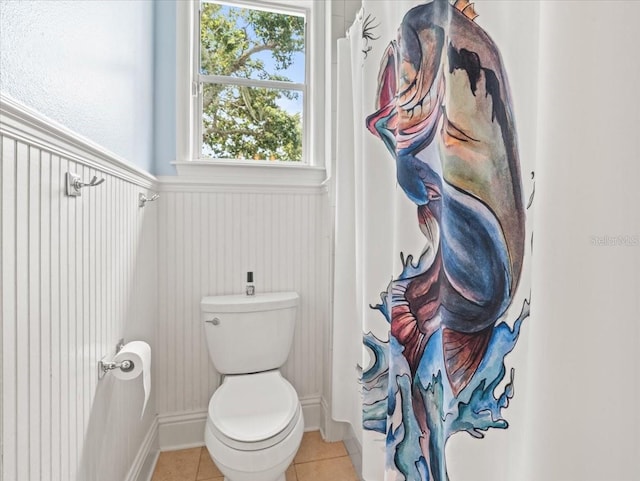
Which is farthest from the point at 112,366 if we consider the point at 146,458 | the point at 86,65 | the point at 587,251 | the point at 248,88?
the point at 248,88

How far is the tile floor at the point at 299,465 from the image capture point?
1450 millimetres

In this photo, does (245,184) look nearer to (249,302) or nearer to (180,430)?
(249,302)

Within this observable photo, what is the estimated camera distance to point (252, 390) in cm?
143

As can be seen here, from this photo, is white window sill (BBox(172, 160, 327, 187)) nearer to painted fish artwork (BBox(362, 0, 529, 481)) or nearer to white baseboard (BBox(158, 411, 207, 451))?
painted fish artwork (BBox(362, 0, 529, 481))

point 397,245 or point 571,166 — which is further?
point 397,245

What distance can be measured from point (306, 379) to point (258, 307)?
552mm

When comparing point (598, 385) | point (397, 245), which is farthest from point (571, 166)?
point (397, 245)

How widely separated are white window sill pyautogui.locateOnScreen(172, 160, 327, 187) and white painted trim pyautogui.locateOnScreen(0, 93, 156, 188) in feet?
1.99

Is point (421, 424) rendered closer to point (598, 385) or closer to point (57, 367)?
point (598, 385)

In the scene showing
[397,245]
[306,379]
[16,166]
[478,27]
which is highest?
[478,27]

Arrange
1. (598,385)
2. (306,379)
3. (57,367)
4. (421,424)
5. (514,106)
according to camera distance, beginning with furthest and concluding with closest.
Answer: (306,379) → (421,424) → (57,367) → (514,106) → (598,385)

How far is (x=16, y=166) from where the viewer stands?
59 cm

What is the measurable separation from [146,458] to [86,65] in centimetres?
148

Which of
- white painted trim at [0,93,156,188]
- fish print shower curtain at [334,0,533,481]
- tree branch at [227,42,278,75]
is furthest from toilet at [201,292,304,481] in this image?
tree branch at [227,42,278,75]
